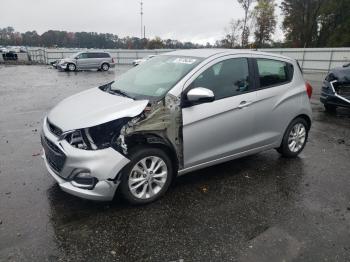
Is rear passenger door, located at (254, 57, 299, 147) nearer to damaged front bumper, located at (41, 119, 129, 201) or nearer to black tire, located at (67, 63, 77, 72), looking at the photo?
damaged front bumper, located at (41, 119, 129, 201)

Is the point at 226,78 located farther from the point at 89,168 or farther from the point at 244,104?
the point at 89,168

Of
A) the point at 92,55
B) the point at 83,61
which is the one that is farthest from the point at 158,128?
the point at 92,55

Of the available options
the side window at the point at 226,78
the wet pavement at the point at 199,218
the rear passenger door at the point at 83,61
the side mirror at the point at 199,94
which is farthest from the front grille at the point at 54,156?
the rear passenger door at the point at 83,61

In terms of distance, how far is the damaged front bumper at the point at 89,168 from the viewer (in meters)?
3.43

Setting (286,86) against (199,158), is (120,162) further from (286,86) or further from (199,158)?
(286,86)

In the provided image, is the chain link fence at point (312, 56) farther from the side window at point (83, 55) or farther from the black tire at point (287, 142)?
the black tire at point (287, 142)

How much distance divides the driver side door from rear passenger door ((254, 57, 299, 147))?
172 mm

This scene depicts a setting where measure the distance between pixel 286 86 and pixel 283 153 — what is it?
112cm

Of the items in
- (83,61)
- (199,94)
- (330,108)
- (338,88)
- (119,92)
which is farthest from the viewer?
(83,61)

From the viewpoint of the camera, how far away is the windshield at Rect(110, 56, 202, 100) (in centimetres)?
411

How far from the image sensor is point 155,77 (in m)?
4.54

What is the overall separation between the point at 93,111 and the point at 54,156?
66 cm

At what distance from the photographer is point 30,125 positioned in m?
7.63

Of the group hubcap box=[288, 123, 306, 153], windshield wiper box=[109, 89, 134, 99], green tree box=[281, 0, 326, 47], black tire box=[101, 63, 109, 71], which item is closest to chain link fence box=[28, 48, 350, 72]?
black tire box=[101, 63, 109, 71]
